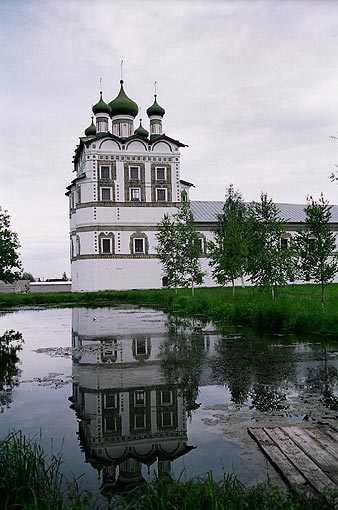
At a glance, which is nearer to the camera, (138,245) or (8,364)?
(8,364)

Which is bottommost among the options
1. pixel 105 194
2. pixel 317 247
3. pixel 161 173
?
pixel 317 247

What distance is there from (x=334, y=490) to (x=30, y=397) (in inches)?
206

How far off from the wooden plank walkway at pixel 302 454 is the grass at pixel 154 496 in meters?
0.25

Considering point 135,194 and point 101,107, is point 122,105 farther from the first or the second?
point 135,194

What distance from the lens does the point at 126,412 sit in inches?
269

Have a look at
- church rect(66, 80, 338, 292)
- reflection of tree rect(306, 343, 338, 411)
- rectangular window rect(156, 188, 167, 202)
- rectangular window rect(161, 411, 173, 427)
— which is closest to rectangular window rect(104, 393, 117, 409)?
rectangular window rect(161, 411, 173, 427)

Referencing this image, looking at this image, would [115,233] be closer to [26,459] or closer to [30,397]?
[30,397]

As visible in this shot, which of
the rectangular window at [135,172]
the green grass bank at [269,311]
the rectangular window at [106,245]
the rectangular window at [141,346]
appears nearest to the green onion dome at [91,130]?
the rectangular window at [135,172]

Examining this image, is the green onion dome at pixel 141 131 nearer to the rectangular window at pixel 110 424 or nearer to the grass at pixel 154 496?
the rectangular window at pixel 110 424

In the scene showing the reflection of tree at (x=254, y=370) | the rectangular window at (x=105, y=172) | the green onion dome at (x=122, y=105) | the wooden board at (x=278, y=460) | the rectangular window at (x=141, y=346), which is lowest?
the wooden board at (x=278, y=460)

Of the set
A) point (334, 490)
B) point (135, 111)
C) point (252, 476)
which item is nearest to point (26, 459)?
point (252, 476)

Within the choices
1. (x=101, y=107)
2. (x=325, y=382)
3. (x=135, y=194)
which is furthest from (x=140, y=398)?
(x=101, y=107)

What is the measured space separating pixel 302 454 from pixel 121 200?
39.2 metres

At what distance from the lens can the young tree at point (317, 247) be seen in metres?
16.7
